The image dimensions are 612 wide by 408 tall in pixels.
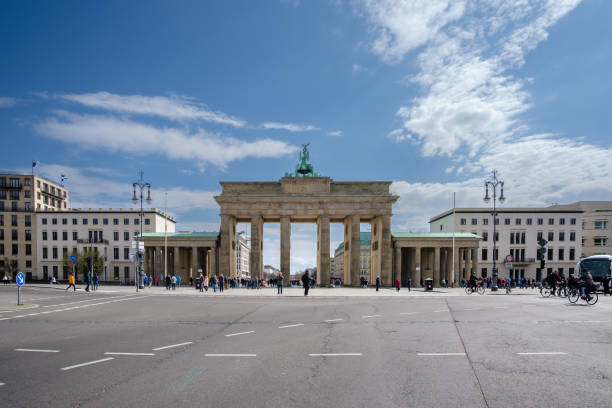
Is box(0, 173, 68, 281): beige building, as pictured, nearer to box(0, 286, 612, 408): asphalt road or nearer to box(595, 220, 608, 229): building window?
box(0, 286, 612, 408): asphalt road

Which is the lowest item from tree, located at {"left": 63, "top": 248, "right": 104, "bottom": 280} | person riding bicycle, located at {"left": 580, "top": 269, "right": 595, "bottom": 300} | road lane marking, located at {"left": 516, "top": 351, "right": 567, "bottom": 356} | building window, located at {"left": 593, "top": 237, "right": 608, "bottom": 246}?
tree, located at {"left": 63, "top": 248, "right": 104, "bottom": 280}

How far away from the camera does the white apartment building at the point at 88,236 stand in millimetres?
71188

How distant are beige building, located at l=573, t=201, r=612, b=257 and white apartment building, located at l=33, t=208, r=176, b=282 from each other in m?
90.1

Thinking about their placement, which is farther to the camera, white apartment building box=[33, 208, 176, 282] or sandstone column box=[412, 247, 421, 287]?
white apartment building box=[33, 208, 176, 282]

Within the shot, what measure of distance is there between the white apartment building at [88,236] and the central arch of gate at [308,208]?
90.7 feet

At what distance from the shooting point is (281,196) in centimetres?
5394

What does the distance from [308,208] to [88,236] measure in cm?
4805

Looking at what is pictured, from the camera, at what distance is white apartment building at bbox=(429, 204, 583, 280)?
6906 centimetres

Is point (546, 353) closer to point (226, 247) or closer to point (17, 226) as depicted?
point (226, 247)

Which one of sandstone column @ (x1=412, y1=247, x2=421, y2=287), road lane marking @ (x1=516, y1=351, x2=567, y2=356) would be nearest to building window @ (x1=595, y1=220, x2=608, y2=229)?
sandstone column @ (x1=412, y1=247, x2=421, y2=287)

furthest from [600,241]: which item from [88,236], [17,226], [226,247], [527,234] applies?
[17,226]

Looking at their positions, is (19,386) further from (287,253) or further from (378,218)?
(378,218)

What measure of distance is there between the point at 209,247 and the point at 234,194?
33.3 feet

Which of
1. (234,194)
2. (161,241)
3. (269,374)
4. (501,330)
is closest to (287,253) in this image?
(234,194)
